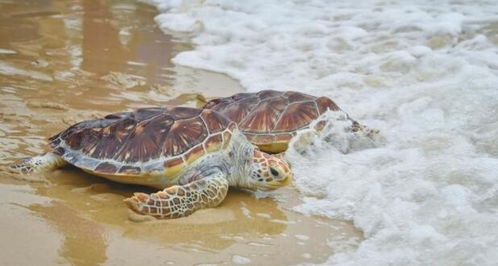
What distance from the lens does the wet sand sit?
2.68 metres

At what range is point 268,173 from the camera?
11.6 ft

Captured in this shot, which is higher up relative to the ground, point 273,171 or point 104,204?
point 273,171

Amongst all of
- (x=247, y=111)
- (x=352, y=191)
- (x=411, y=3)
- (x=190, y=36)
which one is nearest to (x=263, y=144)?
(x=247, y=111)

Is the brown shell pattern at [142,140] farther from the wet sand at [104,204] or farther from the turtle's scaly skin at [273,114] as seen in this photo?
the turtle's scaly skin at [273,114]

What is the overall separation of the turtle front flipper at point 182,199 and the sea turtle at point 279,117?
1.05m

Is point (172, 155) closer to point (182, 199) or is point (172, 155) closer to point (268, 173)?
point (182, 199)

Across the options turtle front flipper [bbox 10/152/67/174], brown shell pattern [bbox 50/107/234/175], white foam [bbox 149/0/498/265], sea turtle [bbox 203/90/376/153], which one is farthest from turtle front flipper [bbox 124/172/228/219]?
sea turtle [bbox 203/90/376/153]

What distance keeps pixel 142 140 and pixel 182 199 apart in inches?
20.2

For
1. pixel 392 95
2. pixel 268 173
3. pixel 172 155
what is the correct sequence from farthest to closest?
pixel 392 95, pixel 268 173, pixel 172 155

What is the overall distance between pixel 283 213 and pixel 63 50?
457 centimetres

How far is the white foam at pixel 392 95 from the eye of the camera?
290 centimetres

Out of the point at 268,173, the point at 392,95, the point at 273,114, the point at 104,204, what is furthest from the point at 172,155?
the point at 392,95

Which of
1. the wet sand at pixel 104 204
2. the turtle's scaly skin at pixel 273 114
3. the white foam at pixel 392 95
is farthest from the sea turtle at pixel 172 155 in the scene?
the turtle's scaly skin at pixel 273 114

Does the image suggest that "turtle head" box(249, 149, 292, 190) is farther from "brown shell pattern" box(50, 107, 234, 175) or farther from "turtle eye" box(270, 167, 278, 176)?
"brown shell pattern" box(50, 107, 234, 175)
